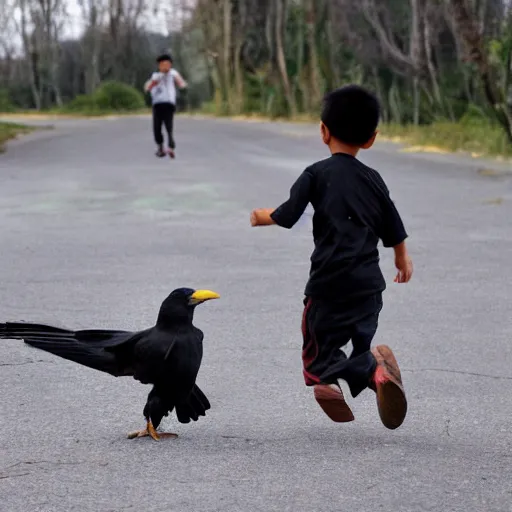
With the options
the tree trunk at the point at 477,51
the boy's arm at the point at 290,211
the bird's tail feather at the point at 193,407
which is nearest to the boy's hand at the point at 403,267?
the boy's arm at the point at 290,211

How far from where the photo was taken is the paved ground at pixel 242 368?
4.08 meters

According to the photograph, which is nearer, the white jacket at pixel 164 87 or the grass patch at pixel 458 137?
the white jacket at pixel 164 87

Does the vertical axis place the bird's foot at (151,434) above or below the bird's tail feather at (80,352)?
below

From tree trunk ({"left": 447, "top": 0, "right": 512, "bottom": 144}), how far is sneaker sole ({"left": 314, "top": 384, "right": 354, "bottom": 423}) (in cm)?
1461

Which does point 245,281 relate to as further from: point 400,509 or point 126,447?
point 400,509

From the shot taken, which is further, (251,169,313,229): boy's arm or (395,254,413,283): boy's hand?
(395,254,413,283): boy's hand

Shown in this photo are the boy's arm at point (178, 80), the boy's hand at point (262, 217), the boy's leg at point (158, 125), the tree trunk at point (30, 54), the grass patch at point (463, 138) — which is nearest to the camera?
the boy's hand at point (262, 217)

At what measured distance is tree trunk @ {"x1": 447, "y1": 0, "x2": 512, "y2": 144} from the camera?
1827cm

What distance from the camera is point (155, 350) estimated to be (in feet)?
14.2

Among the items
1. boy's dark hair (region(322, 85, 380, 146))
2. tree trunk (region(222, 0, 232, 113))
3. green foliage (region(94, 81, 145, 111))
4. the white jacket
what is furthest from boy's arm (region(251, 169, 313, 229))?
green foliage (region(94, 81, 145, 111))

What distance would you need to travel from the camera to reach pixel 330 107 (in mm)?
4320

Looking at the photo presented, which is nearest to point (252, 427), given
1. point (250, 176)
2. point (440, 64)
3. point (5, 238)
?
point (5, 238)

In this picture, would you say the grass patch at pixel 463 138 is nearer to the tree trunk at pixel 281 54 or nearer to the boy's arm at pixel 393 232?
the boy's arm at pixel 393 232

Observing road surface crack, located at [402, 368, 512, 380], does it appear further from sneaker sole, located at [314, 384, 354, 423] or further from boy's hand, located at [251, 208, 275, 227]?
boy's hand, located at [251, 208, 275, 227]
